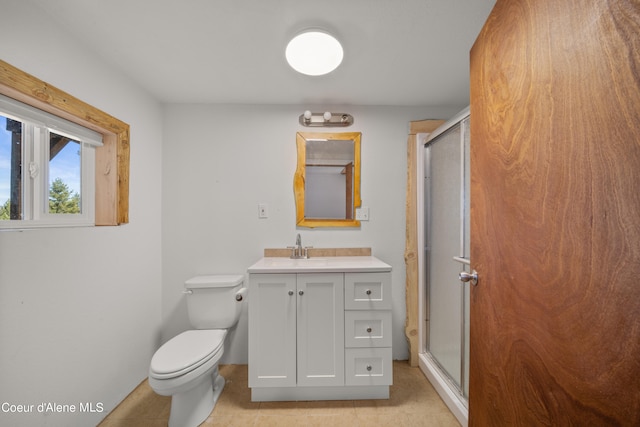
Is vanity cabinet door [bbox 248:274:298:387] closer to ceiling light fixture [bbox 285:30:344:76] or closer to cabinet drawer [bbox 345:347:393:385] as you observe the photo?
cabinet drawer [bbox 345:347:393:385]

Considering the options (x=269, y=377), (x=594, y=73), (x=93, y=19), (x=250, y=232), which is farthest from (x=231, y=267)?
(x=594, y=73)

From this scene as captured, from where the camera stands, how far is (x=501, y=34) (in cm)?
76

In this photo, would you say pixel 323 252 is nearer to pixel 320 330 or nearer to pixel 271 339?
pixel 320 330

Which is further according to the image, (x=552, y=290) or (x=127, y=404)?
(x=127, y=404)

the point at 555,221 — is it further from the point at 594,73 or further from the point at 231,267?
the point at 231,267

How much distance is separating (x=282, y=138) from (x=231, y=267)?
3.64ft

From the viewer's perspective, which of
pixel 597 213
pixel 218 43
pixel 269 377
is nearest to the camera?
pixel 597 213

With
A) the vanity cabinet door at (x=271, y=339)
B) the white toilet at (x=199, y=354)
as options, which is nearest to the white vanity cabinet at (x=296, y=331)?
the vanity cabinet door at (x=271, y=339)

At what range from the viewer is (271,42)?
1312 millimetres

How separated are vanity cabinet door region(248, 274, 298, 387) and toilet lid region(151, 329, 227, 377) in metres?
0.24

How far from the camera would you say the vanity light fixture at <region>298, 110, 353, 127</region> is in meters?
1.97

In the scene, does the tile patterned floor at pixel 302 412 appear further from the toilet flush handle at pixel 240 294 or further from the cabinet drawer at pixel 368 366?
the toilet flush handle at pixel 240 294

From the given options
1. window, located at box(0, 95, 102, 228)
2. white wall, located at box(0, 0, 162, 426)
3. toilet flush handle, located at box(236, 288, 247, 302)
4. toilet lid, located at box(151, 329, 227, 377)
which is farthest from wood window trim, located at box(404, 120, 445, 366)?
window, located at box(0, 95, 102, 228)

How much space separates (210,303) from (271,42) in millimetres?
1665
